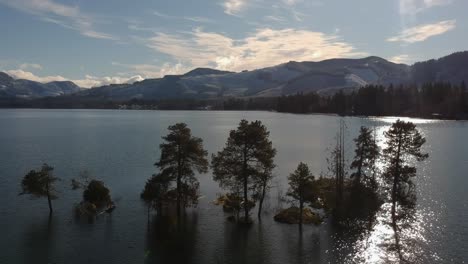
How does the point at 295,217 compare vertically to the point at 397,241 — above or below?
above

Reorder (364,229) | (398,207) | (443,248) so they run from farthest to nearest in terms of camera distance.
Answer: (398,207)
(364,229)
(443,248)

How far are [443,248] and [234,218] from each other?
92.5 feet

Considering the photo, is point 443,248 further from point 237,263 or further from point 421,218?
point 237,263

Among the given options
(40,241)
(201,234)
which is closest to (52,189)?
(40,241)

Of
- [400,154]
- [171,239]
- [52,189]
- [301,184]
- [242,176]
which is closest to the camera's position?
[171,239]

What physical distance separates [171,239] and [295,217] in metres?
19.1

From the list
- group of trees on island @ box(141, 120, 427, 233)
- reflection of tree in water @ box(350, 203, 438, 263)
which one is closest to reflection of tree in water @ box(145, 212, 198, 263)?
group of trees on island @ box(141, 120, 427, 233)

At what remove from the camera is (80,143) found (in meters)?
146

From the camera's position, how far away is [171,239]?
51156 mm

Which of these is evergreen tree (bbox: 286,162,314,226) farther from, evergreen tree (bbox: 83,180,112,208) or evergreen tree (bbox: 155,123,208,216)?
evergreen tree (bbox: 83,180,112,208)

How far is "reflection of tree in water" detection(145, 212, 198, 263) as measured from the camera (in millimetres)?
45750

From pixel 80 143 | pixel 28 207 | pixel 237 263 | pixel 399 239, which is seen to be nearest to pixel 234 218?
pixel 237 263

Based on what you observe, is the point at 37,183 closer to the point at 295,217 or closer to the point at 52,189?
the point at 52,189

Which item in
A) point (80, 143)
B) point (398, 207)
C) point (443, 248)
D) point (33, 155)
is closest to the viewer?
point (443, 248)
